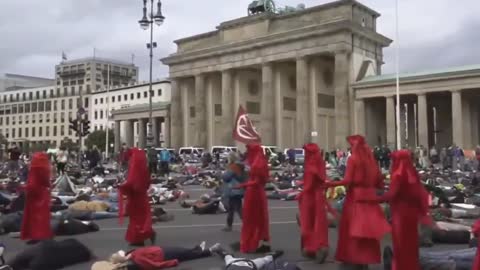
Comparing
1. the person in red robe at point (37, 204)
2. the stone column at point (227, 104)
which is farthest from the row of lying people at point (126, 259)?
the stone column at point (227, 104)

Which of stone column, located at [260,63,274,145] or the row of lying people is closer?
the row of lying people

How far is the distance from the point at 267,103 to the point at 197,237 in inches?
1929

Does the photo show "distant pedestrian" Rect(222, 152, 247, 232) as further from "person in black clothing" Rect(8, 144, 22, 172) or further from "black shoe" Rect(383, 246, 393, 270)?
"person in black clothing" Rect(8, 144, 22, 172)

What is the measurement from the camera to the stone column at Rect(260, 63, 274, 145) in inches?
2345

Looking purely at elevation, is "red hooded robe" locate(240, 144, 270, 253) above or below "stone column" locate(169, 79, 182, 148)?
below

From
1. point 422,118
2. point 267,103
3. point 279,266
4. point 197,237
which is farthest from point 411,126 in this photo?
point 279,266

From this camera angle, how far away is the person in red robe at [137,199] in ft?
32.3

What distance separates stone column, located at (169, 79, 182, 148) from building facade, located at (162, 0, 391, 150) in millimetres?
124

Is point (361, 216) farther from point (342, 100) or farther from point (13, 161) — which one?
point (342, 100)

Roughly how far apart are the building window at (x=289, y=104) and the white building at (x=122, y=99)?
118 ft

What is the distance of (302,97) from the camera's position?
186 ft

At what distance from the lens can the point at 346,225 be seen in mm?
Result: 7066

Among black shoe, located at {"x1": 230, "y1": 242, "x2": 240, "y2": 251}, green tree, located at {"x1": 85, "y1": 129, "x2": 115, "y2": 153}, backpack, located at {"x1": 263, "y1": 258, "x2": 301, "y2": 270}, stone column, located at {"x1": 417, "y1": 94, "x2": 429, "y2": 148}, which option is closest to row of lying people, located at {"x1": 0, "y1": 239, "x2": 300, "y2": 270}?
backpack, located at {"x1": 263, "y1": 258, "x2": 301, "y2": 270}

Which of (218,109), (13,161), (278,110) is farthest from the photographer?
(218,109)
